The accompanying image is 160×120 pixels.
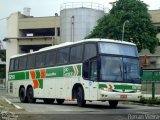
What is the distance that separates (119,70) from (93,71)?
1.25 meters

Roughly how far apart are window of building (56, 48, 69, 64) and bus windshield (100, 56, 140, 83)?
373 centimetres

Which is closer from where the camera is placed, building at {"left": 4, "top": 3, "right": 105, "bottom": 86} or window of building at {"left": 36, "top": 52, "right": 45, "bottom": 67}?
window of building at {"left": 36, "top": 52, "right": 45, "bottom": 67}

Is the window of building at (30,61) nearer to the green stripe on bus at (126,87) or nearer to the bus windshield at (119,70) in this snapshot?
the bus windshield at (119,70)

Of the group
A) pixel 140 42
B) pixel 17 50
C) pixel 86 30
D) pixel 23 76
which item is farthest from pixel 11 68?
pixel 17 50

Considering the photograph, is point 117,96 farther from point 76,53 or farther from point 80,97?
point 76,53

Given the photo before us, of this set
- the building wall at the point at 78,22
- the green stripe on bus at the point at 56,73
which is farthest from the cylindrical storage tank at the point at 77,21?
the green stripe on bus at the point at 56,73

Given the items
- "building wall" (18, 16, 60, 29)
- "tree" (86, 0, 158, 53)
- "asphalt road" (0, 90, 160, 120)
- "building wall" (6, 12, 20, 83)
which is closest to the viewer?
"asphalt road" (0, 90, 160, 120)

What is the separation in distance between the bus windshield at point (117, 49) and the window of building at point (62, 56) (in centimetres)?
327

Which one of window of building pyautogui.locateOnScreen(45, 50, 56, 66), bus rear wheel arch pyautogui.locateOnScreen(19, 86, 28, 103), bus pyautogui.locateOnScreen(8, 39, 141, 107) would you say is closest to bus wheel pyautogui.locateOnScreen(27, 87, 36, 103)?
bus rear wheel arch pyautogui.locateOnScreen(19, 86, 28, 103)

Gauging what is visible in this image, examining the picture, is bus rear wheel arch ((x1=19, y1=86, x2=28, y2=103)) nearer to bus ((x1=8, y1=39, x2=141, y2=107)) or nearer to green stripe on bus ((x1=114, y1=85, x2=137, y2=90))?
bus ((x1=8, y1=39, x2=141, y2=107))

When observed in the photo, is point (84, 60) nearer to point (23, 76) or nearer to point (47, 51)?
point (47, 51)

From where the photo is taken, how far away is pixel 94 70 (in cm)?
2278

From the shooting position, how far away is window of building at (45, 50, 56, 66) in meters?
27.6

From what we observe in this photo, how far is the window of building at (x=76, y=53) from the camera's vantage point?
79.4 feet
